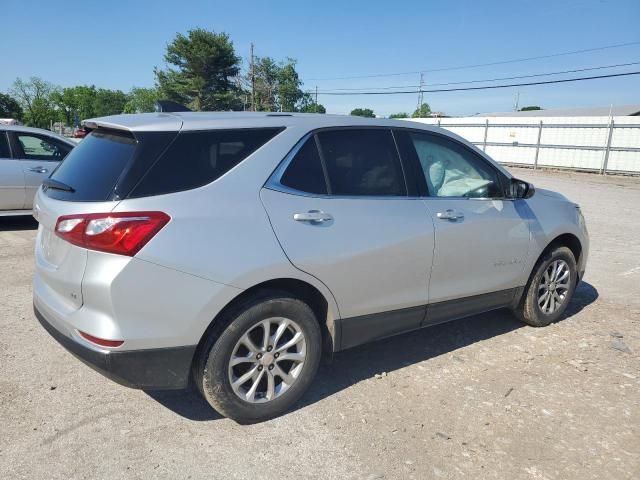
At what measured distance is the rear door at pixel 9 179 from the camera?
25.1 feet

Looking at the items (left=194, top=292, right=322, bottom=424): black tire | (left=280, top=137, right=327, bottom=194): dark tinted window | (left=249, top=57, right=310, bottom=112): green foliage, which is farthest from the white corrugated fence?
(left=249, top=57, right=310, bottom=112): green foliage

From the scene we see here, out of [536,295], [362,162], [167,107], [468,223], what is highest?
[167,107]

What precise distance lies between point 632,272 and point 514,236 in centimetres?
359

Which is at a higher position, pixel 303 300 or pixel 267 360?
pixel 303 300

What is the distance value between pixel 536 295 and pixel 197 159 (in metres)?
3.27

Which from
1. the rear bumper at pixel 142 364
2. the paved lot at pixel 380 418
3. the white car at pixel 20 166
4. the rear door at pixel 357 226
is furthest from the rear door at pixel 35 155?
the rear door at pixel 357 226

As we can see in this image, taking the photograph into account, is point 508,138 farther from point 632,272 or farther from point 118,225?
point 118,225

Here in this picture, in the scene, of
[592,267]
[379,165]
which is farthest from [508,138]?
[379,165]

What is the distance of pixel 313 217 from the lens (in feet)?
9.66

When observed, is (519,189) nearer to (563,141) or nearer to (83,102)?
(563,141)

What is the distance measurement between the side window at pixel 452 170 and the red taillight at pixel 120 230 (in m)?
2.01

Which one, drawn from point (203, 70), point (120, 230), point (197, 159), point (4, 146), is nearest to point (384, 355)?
point (197, 159)

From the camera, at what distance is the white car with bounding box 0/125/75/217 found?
7.69m

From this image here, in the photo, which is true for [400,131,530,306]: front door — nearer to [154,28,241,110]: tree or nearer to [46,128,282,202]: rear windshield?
[46,128,282,202]: rear windshield
